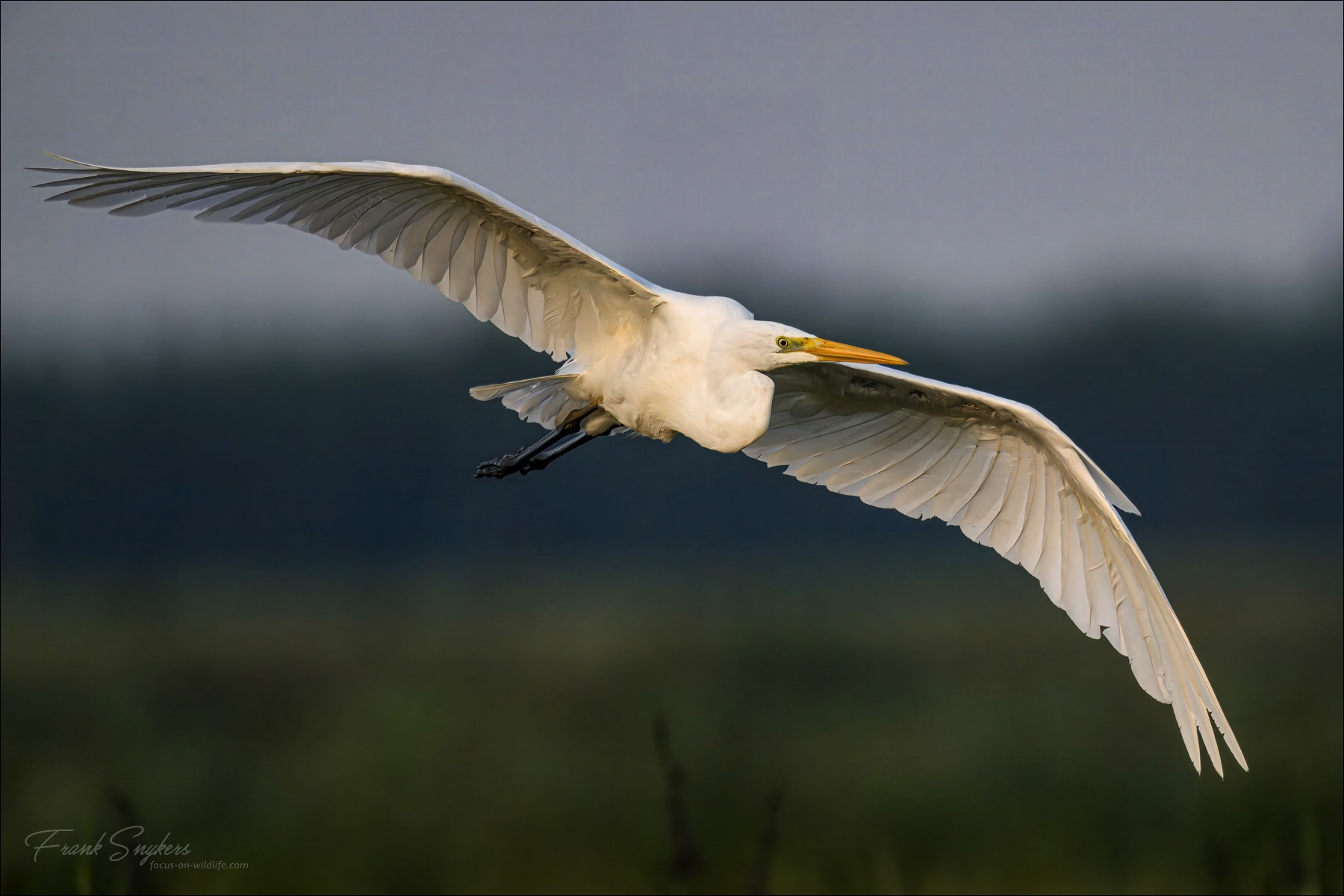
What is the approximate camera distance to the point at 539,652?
16266 mm

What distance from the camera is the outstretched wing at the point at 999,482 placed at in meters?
3.39

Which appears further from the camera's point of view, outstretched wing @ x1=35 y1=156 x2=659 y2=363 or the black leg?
the black leg

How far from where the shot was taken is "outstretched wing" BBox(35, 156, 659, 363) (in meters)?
2.83

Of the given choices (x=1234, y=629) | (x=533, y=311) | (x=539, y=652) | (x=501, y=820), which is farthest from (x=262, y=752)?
(x=1234, y=629)

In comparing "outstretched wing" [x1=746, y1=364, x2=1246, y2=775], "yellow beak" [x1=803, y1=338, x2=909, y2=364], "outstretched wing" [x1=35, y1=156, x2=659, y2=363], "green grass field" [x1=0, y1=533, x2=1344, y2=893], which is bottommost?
"green grass field" [x1=0, y1=533, x2=1344, y2=893]

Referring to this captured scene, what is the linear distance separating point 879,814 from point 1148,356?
10011 millimetres

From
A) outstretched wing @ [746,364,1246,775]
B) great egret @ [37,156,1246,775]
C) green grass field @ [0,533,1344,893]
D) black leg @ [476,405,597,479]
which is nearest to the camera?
great egret @ [37,156,1246,775]

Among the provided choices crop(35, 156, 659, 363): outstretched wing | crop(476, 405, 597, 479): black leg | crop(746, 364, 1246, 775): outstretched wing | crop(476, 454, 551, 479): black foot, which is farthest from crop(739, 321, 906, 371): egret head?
crop(476, 454, 551, 479): black foot

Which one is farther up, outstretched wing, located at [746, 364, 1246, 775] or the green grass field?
outstretched wing, located at [746, 364, 1246, 775]

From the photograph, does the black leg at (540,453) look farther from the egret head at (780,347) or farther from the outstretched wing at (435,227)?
the egret head at (780,347)

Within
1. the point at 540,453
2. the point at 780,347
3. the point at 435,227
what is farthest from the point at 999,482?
the point at 435,227

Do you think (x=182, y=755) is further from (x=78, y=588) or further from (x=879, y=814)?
(x=879, y=814)

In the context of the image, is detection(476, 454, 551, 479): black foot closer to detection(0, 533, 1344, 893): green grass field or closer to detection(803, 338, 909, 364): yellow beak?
detection(803, 338, 909, 364): yellow beak

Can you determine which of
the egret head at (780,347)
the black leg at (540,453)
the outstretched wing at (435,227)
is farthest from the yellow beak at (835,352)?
the black leg at (540,453)
